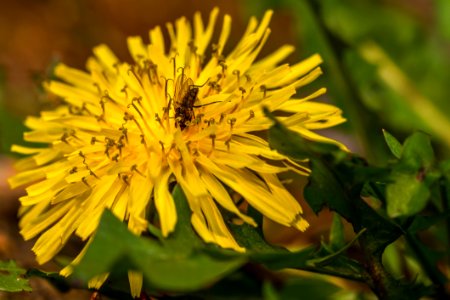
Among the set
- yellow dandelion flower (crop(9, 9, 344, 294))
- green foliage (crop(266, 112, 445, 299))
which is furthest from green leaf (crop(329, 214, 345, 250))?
yellow dandelion flower (crop(9, 9, 344, 294))

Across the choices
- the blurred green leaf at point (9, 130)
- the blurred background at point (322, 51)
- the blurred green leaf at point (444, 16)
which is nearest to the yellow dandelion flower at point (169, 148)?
the blurred background at point (322, 51)

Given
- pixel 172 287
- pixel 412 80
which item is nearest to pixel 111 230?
pixel 172 287

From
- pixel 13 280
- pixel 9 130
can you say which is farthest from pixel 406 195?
pixel 9 130

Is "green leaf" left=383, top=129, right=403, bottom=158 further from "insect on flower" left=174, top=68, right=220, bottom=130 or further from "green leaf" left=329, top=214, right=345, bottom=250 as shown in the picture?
"insect on flower" left=174, top=68, right=220, bottom=130

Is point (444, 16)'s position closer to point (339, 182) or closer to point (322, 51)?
point (322, 51)

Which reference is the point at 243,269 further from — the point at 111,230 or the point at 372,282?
the point at 111,230

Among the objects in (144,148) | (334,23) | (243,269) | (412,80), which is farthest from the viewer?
(412,80)
